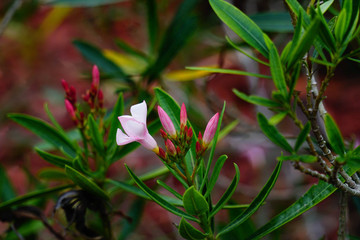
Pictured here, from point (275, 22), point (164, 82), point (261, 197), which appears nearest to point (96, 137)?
point (261, 197)

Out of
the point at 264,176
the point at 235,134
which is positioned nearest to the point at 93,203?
the point at 235,134

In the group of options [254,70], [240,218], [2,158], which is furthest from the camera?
[2,158]

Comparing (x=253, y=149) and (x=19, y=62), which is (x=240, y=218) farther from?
(x=19, y=62)

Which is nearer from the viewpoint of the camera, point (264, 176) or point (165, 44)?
point (165, 44)

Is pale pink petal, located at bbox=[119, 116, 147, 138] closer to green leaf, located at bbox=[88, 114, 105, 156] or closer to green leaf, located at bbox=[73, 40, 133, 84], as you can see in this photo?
green leaf, located at bbox=[88, 114, 105, 156]

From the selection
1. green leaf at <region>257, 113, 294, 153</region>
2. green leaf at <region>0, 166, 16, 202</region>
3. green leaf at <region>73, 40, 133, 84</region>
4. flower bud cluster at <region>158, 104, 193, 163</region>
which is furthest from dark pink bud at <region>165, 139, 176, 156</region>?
green leaf at <region>73, 40, 133, 84</region>

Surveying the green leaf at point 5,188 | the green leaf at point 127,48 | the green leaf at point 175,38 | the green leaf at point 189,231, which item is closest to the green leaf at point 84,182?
the green leaf at point 189,231
